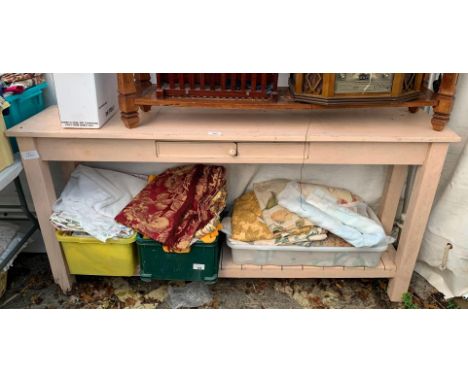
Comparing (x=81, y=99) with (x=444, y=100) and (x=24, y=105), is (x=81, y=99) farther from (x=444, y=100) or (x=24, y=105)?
(x=444, y=100)

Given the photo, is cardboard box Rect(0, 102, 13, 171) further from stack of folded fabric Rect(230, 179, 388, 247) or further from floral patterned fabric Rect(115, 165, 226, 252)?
stack of folded fabric Rect(230, 179, 388, 247)

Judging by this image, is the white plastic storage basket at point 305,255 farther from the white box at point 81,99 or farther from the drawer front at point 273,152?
the white box at point 81,99

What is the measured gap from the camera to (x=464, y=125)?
1641 mm

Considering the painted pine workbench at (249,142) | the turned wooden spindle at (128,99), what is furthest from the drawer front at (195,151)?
the turned wooden spindle at (128,99)

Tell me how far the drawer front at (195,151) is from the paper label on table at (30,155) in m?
0.51

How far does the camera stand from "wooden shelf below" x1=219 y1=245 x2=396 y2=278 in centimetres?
180

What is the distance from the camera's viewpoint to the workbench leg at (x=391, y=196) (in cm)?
183

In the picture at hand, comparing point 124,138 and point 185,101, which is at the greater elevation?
point 185,101

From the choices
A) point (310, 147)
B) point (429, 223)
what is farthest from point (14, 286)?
point (429, 223)

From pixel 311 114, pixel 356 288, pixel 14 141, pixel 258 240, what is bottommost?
pixel 356 288

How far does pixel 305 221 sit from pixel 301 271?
258 millimetres

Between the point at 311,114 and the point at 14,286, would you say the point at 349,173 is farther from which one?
the point at 14,286

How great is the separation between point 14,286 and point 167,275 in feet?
2.75
